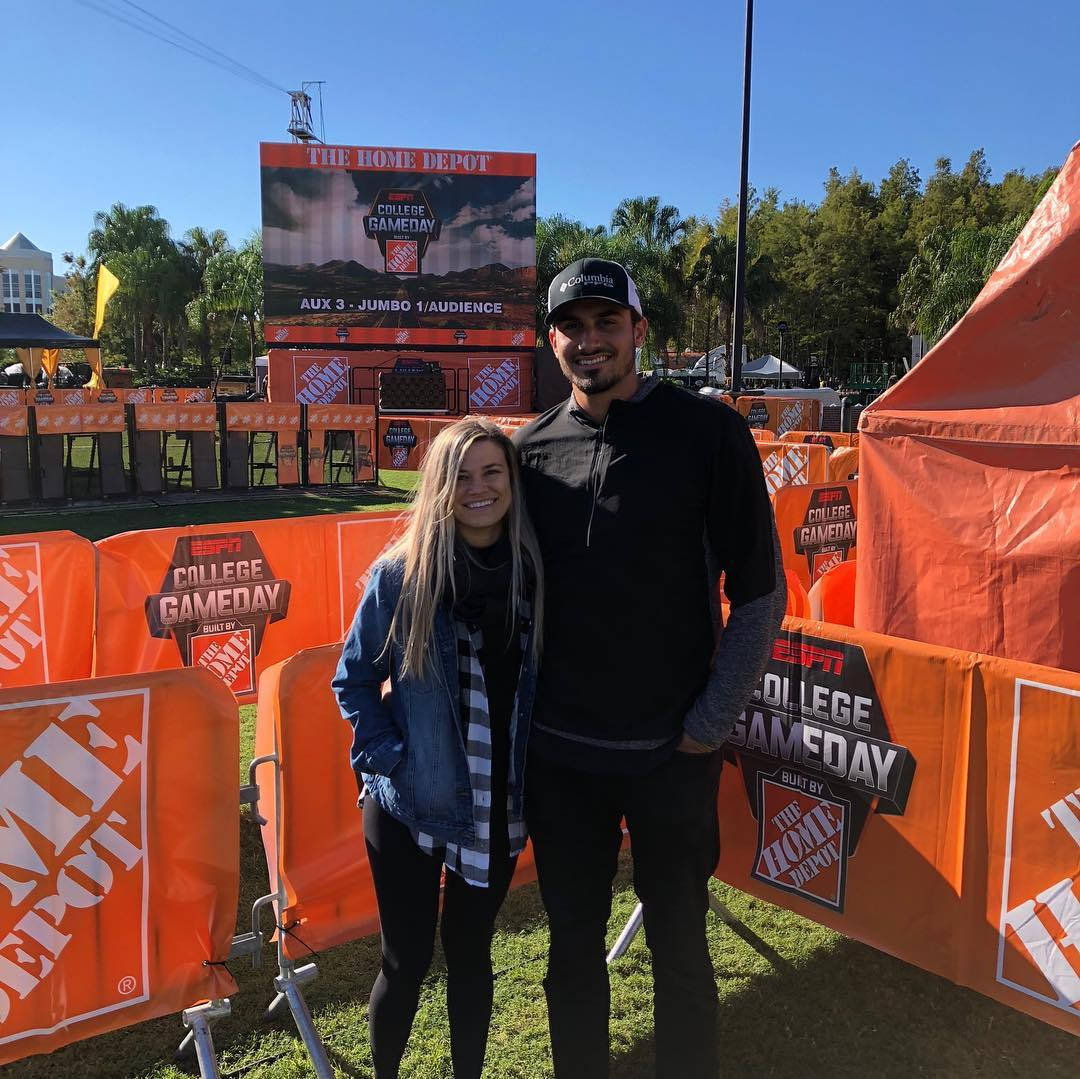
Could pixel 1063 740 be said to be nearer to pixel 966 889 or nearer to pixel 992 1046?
pixel 966 889

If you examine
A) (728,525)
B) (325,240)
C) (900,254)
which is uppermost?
(900,254)

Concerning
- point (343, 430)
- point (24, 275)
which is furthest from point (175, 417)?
point (24, 275)

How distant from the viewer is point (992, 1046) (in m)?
2.85

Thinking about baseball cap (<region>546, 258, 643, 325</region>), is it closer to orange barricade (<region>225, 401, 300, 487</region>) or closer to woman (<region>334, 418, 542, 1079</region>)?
woman (<region>334, 418, 542, 1079</region>)

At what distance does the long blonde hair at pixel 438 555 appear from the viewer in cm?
218

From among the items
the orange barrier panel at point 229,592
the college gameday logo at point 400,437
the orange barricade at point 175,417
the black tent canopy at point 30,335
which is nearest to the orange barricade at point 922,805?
the orange barrier panel at point 229,592

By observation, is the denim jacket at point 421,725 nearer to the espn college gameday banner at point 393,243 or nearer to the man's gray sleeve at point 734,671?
the man's gray sleeve at point 734,671

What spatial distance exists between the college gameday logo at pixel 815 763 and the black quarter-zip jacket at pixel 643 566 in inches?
34.8

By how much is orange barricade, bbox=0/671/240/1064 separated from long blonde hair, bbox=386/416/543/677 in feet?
2.52

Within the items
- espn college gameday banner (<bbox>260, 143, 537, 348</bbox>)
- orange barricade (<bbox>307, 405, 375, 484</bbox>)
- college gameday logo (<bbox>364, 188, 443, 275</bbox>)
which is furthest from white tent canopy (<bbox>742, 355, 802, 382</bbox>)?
orange barricade (<bbox>307, 405, 375, 484</bbox>)

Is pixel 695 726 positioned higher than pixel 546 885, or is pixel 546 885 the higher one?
pixel 695 726

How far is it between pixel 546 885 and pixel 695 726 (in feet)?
1.98

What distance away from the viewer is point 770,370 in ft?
153

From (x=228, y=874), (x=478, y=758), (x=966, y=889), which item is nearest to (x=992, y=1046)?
(x=966, y=889)
